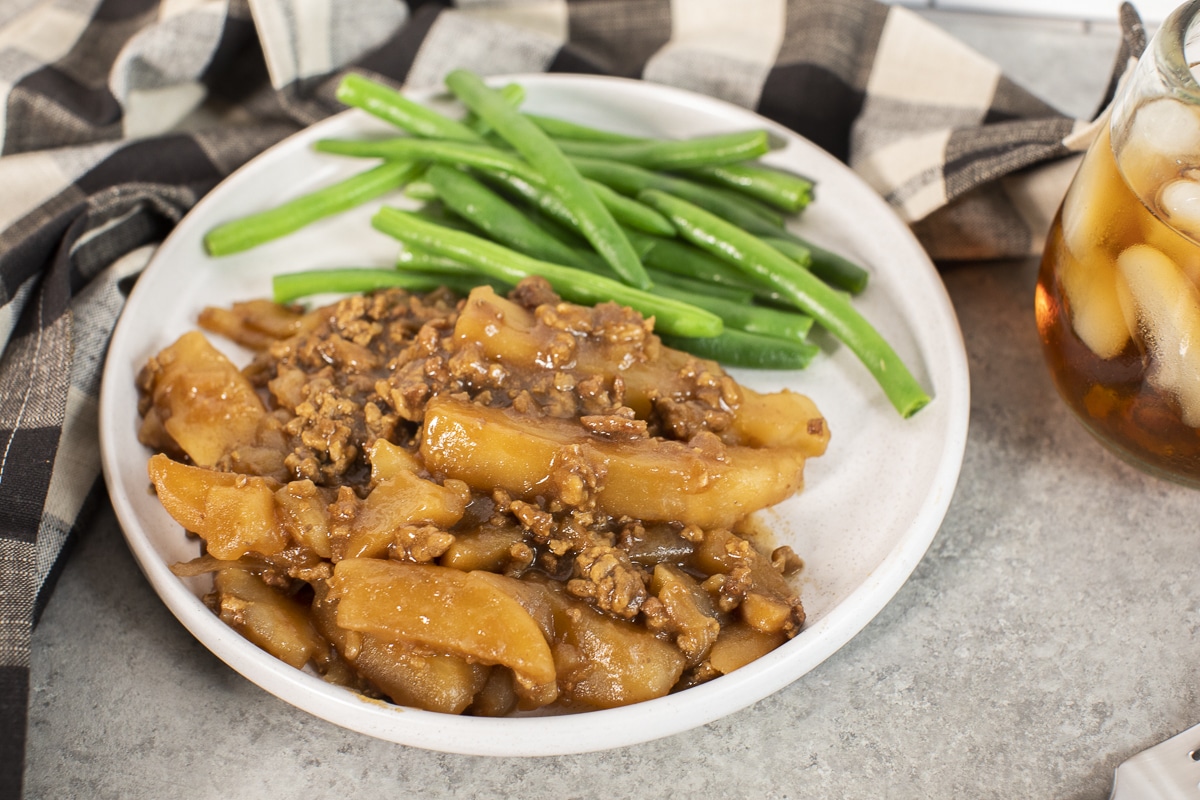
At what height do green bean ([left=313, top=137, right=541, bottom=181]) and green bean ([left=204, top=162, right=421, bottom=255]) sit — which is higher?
green bean ([left=313, top=137, right=541, bottom=181])

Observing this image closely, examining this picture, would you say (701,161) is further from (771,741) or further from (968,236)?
(771,741)

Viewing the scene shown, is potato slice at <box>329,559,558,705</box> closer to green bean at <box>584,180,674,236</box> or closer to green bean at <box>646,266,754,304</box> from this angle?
green bean at <box>646,266,754,304</box>

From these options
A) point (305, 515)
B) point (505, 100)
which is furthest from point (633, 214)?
point (305, 515)

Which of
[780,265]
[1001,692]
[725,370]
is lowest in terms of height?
[1001,692]

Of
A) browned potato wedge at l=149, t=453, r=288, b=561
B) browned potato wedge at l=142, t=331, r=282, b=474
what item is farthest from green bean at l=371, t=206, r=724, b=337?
browned potato wedge at l=149, t=453, r=288, b=561

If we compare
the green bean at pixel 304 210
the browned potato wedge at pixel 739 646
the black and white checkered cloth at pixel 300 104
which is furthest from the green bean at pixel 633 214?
the browned potato wedge at pixel 739 646

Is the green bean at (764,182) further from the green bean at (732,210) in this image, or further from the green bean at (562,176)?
the green bean at (562,176)

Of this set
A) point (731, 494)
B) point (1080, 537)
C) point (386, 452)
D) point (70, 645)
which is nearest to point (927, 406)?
point (1080, 537)
